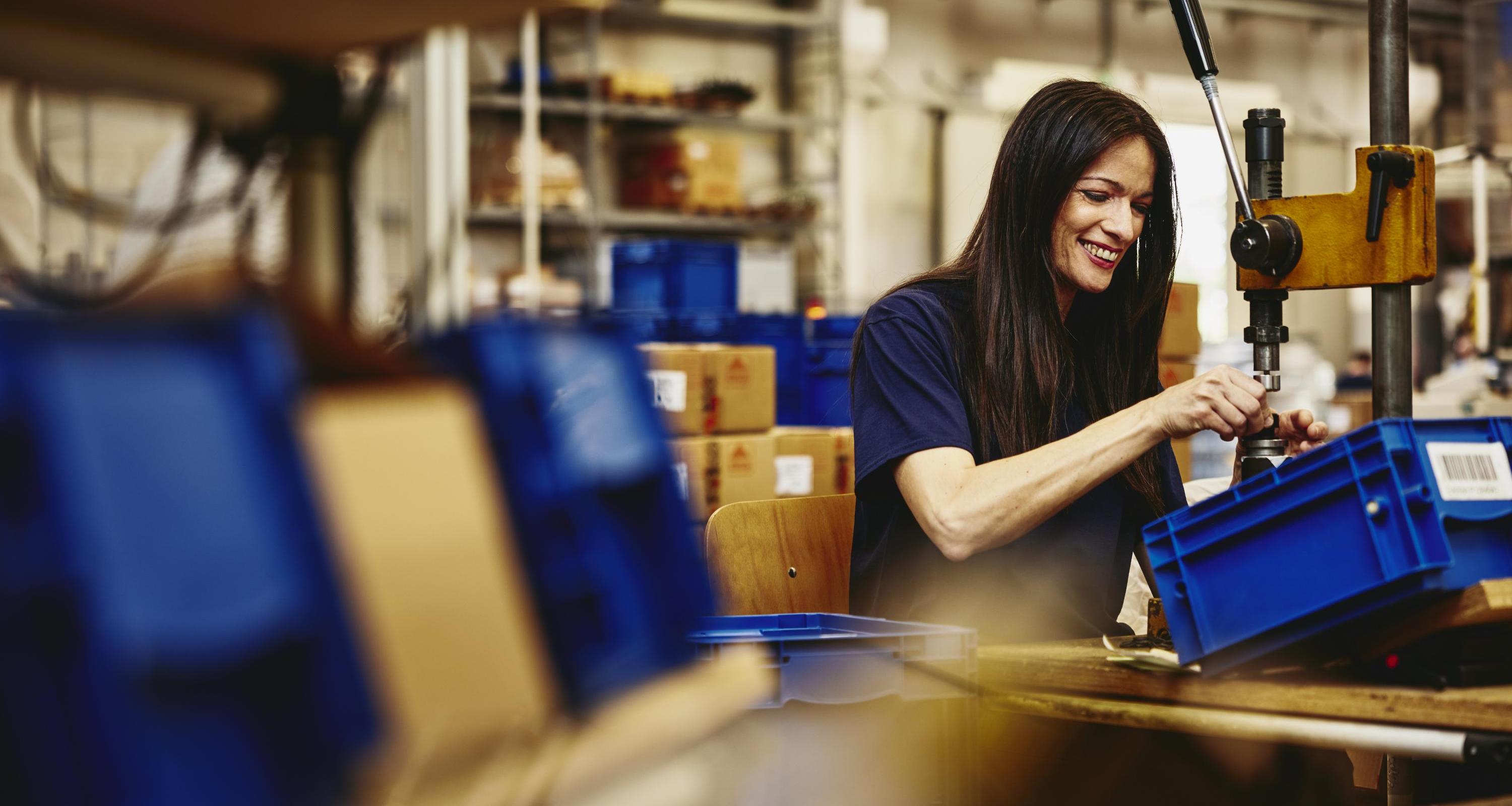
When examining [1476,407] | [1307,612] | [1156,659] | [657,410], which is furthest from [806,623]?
[1476,407]

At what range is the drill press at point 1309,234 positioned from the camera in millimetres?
1606

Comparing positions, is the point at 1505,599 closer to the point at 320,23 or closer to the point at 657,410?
the point at 657,410

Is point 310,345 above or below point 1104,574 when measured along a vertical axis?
above

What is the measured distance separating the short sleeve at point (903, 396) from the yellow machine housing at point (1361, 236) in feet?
1.20

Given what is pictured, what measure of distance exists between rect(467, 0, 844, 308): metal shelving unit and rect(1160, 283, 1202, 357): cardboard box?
300cm

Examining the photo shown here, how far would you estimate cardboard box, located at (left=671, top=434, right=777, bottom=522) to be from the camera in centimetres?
417

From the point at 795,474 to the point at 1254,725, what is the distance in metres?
3.29

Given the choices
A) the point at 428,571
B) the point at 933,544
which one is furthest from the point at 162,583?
the point at 933,544

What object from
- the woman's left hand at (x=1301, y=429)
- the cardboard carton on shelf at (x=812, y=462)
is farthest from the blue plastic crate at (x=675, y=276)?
the woman's left hand at (x=1301, y=429)

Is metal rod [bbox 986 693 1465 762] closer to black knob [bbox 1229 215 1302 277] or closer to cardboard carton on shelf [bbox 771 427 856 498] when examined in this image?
black knob [bbox 1229 215 1302 277]

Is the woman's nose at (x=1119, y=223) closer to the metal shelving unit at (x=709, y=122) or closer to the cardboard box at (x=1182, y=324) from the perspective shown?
the cardboard box at (x=1182, y=324)

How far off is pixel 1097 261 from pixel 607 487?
1.23 meters

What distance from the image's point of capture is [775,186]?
28.0 feet

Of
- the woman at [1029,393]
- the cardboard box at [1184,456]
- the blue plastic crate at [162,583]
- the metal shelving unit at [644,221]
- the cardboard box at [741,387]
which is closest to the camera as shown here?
the blue plastic crate at [162,583]
